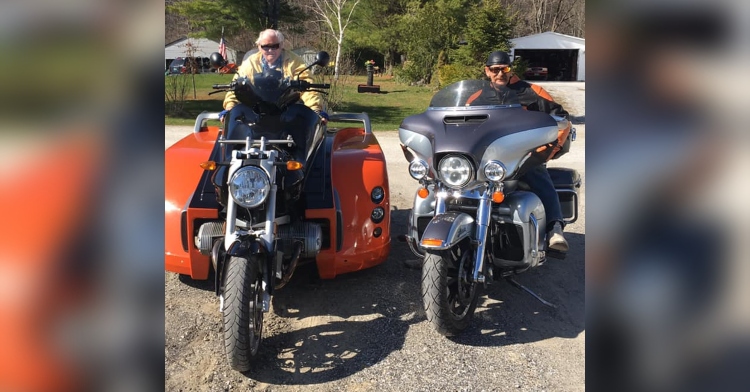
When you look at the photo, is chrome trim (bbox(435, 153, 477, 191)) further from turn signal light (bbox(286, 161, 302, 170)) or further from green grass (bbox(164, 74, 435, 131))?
green grass (bbox(164, 74, 435, 131))

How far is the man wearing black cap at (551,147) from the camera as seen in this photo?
4.09 m

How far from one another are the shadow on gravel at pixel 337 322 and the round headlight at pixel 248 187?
3.03 feet

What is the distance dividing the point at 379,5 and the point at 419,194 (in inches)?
1571

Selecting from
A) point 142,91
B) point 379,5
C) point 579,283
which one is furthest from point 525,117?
point 379,5

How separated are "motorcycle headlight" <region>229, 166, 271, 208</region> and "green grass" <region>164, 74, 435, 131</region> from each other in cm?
1139

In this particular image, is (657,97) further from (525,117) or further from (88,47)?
(525,117)

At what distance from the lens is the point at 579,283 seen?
476 centimetres

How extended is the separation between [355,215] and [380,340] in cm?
95

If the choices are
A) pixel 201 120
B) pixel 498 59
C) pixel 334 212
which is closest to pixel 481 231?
pixel 334 212

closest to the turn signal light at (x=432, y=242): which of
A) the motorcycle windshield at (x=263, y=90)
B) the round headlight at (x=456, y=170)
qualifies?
the round headlight at (x=456, y=170)

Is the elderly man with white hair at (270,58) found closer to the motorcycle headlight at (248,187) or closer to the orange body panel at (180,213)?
the orange body panel at (180,213)

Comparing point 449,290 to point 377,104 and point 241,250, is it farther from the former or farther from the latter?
point 377,104

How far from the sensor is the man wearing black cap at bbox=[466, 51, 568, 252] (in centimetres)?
409

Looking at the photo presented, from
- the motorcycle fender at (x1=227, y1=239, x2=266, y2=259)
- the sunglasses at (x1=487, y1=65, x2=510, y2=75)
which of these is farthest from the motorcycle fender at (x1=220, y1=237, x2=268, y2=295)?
the sunglasses at (x1=487, y1=65, x2=510, y2=75)
